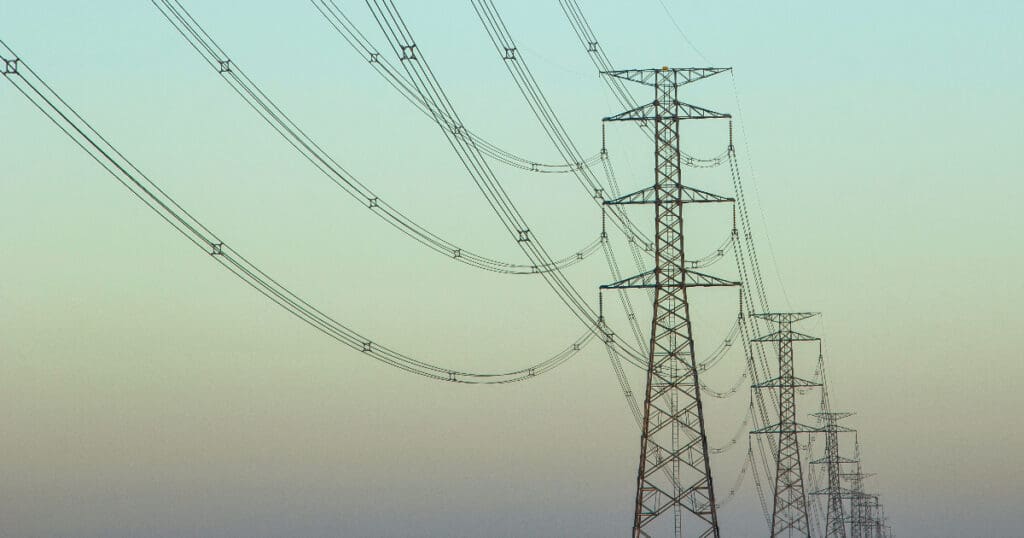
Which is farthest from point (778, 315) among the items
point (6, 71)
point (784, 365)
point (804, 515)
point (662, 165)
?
point (6, 71)

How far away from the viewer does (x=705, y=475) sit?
6138 cm

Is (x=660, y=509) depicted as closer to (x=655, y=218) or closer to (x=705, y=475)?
(x=705, y=475)

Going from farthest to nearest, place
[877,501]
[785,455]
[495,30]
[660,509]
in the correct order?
1. [877,501]
2. [785,455]
3. [660,509]
4. [495,30]

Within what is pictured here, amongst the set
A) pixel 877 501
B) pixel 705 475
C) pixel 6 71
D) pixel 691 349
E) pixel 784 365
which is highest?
pixel 877 501

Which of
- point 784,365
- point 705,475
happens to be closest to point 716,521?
point 705,475

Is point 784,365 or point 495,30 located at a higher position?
point 784,365

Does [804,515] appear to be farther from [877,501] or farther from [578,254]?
[877,501]

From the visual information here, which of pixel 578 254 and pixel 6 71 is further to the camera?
pixel 578 254

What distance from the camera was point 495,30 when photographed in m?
48.0

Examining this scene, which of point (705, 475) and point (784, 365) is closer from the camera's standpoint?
point (705, 475)

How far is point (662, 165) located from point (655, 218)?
2.21m

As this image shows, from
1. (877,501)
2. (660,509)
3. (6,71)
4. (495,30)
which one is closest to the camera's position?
(6,71)

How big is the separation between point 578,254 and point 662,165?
530cm

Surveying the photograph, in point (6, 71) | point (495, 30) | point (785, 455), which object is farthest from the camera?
point (785, 455)
